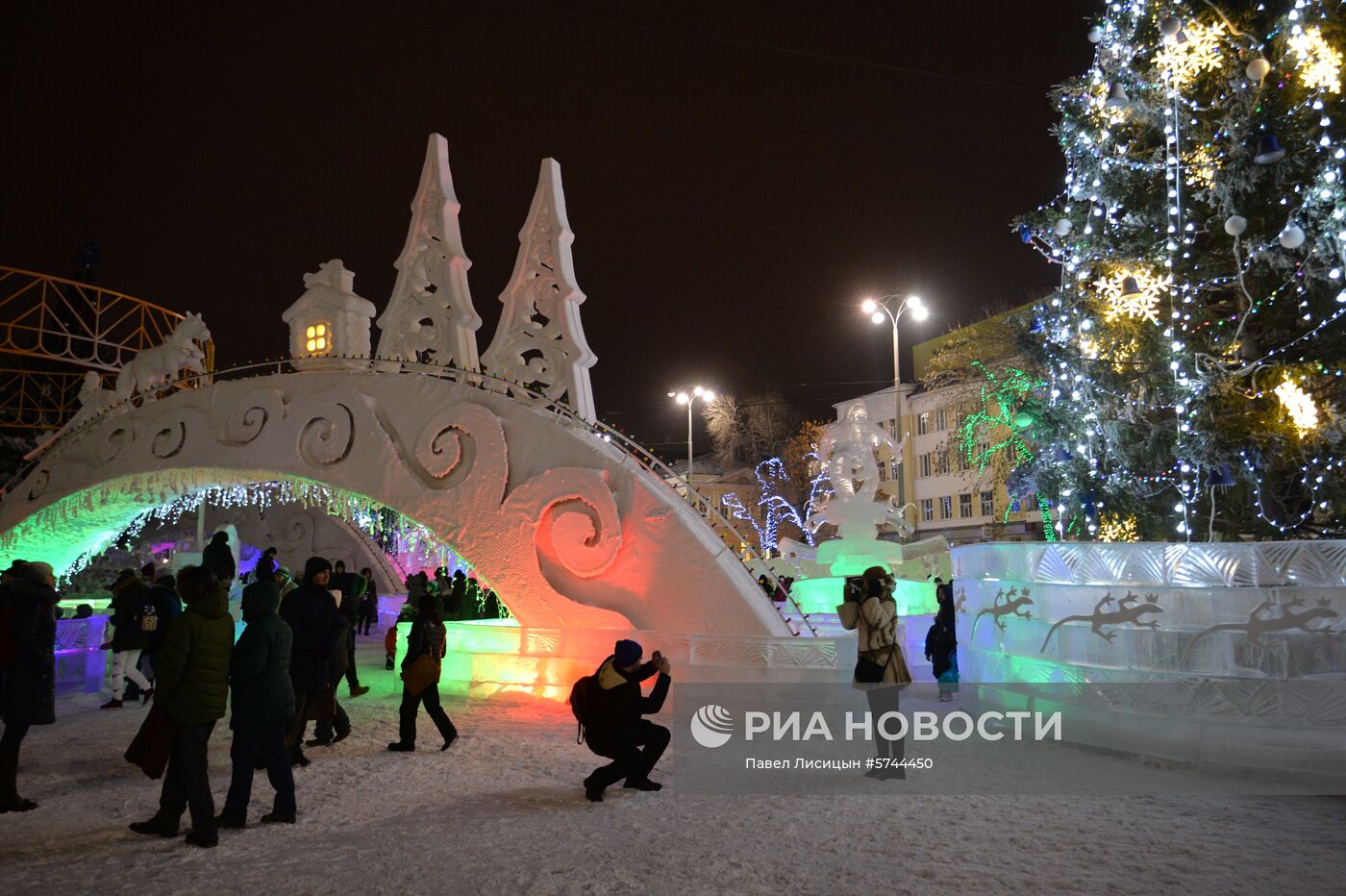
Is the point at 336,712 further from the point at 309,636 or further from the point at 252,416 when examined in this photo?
the point at 252,416

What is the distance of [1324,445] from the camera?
11641 millimetres

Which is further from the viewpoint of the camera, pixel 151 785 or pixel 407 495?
pixel 407 495

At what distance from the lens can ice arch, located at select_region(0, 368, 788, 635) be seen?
10.7 metres

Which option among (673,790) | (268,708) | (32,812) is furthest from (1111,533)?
(32,812)

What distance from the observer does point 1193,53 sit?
41.7 ft

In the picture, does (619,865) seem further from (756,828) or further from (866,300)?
(866,300)

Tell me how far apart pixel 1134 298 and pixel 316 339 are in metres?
11.7

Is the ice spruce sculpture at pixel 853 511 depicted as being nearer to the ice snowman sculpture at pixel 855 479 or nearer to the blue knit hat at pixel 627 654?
the ice snowman sculpture at pixel 855 479

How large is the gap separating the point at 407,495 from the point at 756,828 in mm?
7358

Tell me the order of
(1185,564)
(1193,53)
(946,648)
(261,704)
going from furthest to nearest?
(1193,53) < (946,648) < (1185,564) < (261,704)

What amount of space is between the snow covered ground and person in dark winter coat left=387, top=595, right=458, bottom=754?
0.61 meters

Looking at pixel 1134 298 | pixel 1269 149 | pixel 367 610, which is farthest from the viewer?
pixel 367 610

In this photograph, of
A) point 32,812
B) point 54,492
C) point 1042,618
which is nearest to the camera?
point 32,812

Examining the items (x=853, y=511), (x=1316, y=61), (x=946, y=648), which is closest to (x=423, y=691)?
(x=946, y=648)
